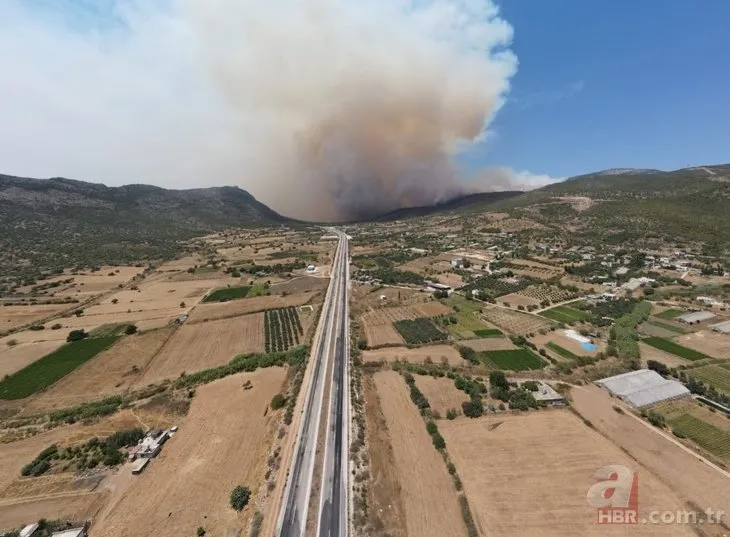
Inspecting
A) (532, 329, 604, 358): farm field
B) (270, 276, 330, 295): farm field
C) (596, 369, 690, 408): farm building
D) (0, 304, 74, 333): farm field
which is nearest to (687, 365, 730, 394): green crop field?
(596, 369, 690, 408): farm building

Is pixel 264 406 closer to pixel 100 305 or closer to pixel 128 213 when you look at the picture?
pixel 100 305

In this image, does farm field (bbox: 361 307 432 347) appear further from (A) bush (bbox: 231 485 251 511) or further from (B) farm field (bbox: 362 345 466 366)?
(A) bush (bbox: 231 485 251 511)

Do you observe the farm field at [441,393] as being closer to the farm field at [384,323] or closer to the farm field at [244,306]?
the farm field at [384,323]

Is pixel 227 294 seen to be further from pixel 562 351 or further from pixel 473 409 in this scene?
pixel 562 351

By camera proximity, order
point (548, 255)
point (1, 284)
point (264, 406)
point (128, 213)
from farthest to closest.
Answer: point (128, 213) < point (548, 255) < point (1, 284) < point (264, 406)

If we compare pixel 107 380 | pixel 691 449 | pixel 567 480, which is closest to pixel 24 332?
pixel 107 380

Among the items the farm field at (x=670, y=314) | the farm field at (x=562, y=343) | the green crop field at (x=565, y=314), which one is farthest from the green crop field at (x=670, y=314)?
the farm field at (x=562, y=343)

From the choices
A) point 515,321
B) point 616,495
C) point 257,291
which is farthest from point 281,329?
point 616,495
